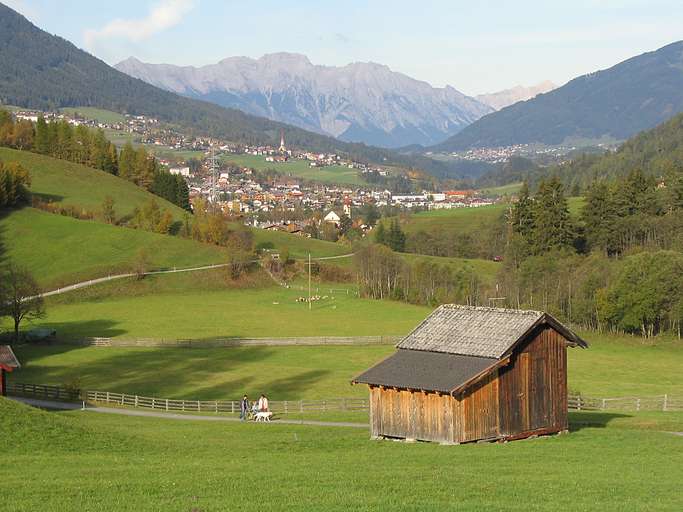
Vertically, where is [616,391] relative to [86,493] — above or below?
below

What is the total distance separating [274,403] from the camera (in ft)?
172

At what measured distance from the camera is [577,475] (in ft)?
90.0

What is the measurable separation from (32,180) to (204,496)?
145 m

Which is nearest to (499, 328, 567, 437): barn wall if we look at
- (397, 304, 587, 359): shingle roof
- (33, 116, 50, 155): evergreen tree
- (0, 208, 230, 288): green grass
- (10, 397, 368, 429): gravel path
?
(397, 304, 587, 359): shingle roof

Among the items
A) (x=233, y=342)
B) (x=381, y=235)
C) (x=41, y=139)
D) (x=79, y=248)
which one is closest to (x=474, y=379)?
(x=233, y=342)

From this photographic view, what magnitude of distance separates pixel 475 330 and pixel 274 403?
1695cm

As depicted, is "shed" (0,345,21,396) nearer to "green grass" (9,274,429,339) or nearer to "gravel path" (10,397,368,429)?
"gravel path" (10,397,368,429)

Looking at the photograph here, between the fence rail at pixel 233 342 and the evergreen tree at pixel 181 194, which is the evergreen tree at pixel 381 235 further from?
the fence rail at pixel 233 342

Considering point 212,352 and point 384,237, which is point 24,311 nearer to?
point 212,352

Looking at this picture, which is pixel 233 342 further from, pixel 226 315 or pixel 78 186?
pixel 78 186

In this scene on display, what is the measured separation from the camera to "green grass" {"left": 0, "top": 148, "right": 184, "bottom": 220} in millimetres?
155875

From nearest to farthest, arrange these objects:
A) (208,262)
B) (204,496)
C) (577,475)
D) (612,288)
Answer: (204,496), (577,475), (612,288), (208,262)

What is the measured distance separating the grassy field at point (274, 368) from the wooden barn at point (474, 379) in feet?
61.4

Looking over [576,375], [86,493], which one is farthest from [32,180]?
[86,493]
